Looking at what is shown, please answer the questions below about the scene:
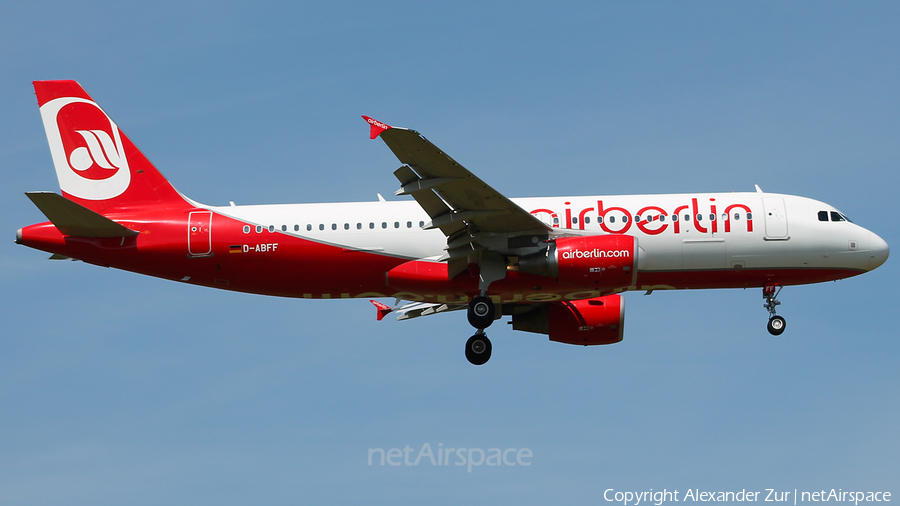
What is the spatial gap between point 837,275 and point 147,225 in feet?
78.3

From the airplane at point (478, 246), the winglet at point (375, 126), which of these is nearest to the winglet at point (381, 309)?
the airplane at point (478, 246)

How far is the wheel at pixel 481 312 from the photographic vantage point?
32.6 metres

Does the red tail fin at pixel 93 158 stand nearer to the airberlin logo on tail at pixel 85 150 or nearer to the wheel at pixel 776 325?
the airberlin logo on tail at pixel 85 150

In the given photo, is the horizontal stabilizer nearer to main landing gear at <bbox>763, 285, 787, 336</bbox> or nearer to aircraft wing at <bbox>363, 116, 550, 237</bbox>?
aircraft wing at <bbox>363, 116, 550, 237</bbox>

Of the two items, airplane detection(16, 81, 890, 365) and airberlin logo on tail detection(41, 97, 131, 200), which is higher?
airberlin logo on tail detection(41, 97, 131, 200)

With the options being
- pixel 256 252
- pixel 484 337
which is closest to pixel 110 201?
pixel 256 252

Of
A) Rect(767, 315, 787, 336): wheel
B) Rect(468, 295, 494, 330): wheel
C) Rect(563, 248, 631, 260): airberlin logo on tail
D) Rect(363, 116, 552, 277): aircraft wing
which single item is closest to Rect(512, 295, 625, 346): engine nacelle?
Rect(468, 295, 494, 330): wheel

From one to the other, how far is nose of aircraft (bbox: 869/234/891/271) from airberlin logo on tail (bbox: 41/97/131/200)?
26187 mm

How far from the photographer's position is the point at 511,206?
101 ft

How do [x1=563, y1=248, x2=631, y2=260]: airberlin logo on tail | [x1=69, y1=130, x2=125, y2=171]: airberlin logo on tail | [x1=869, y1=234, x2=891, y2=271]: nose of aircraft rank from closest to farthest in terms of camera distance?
[x1=563, y1=248, x2=631, y2=260]: airberlin logo on tail < [x1=869, y1=234, x2=891, y2=271]: nose of aircraft < [x1=69, y1=130, x2=125, y2=171]: airberlin logo on tail

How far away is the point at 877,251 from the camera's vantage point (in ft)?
110

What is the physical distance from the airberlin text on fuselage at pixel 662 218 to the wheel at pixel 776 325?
11.5ft

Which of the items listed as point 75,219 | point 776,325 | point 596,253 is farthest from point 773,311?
point 75,219

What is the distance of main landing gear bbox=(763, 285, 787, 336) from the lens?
34.0m
